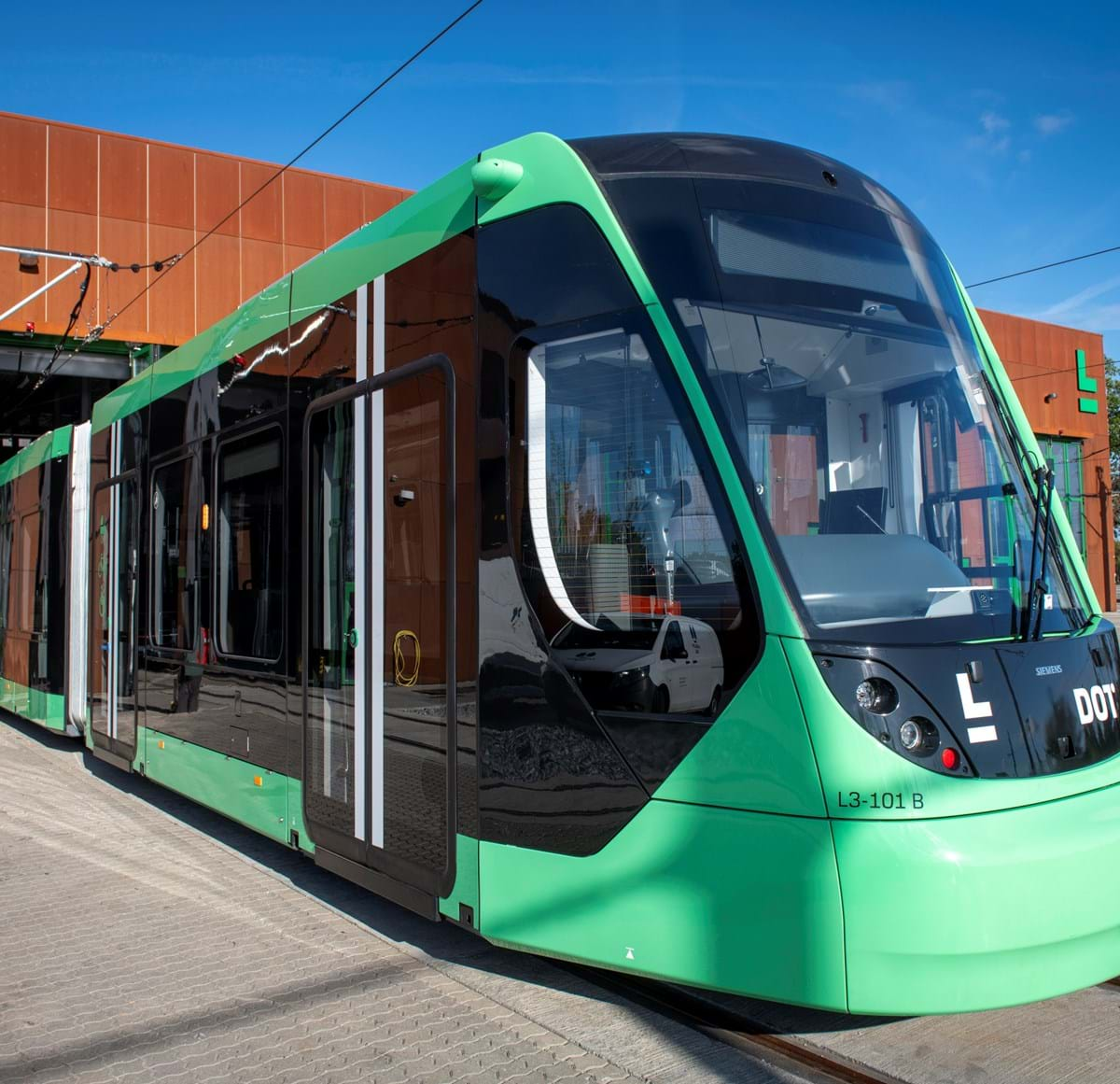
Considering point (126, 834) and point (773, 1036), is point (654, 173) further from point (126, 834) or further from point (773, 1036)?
point (126, 834)

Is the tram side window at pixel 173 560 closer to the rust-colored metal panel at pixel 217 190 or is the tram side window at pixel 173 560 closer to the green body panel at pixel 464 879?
the green body panel at pixel 464 879

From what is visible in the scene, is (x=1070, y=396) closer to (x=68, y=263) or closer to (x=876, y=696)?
(x=68, y=263)

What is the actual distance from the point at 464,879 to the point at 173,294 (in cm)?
1958

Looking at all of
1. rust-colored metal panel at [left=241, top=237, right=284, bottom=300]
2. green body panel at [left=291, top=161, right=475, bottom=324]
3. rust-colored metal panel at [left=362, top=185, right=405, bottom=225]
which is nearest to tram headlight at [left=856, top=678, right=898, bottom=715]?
green body panel at [left=291, top=161, right=475, bottom=324]

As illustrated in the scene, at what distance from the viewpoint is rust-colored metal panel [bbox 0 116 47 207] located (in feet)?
66.6

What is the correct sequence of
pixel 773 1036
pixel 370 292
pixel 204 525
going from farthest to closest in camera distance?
pixel 204 525 → pixel 370 292 → pixel 773 1036

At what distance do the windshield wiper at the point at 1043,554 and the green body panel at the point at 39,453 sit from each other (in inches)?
350

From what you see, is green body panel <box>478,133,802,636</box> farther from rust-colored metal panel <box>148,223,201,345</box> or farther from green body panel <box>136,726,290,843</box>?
rust-colored metal panel <box>148,223,201,345</box>

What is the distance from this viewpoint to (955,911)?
3.12 m

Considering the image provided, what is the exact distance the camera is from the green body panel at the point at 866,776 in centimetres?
320

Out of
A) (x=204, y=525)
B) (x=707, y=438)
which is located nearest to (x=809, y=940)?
(x=707, y=438)

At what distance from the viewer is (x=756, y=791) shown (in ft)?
11.0

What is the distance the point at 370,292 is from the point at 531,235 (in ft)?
3.89

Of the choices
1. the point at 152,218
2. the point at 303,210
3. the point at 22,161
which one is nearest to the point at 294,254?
the point at 303,210
